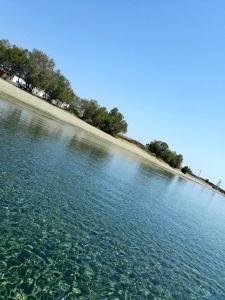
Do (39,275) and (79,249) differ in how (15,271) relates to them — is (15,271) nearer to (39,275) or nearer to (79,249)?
(39,275)

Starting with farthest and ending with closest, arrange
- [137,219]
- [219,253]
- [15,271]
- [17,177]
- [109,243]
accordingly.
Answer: [219,253] → [137,219] → [17,177] → [109,243] → [15,271]

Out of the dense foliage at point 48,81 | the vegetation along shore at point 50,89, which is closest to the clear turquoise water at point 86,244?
the vegetation along shore at point 50,89

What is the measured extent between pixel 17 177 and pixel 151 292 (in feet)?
56.9

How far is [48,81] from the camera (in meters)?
154

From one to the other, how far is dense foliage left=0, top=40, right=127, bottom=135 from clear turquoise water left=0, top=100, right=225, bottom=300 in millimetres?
114621

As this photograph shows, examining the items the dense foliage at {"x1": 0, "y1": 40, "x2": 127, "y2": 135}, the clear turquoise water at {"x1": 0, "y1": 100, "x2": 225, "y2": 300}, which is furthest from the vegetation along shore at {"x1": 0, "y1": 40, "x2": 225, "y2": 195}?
the clear turquoise water at {"x1": 0, "y1": 100, "x2": 225, "y2": 300}

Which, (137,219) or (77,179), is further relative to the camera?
(77,179)

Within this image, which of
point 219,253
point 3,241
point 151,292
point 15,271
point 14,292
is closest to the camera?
point 14,292

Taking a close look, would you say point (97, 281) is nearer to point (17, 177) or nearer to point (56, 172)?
point (17, 177)

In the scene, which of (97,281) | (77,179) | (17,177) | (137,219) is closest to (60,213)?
(17,177)

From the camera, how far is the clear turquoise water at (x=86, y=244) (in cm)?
1744

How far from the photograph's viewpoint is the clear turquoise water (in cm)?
1744

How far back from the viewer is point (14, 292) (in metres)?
14.6

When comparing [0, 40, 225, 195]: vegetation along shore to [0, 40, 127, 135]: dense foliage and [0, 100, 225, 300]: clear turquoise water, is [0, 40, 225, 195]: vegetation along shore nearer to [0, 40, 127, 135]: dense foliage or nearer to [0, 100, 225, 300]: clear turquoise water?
[0, 40, 127, 135]: dense foliage
